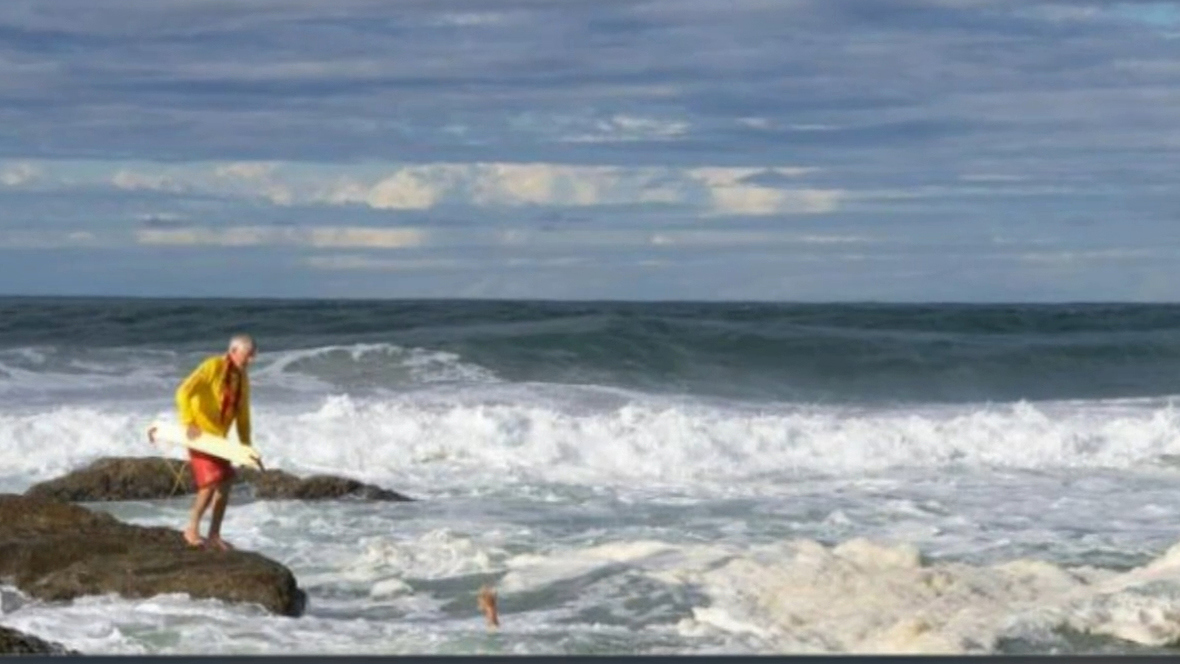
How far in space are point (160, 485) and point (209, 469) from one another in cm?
412

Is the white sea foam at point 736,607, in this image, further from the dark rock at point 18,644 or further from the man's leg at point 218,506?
the dark rock at point 18,644

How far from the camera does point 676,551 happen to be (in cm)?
1597

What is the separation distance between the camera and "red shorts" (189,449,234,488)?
627 inches

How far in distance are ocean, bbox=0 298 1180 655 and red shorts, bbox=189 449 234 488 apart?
2.35 feet

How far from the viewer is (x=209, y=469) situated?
1594 cm

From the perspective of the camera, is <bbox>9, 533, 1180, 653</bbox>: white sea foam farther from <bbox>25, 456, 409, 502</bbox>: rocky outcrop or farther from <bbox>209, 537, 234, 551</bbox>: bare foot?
<bbox>25, 456, 409, 502</bbox>: rocky outcrop

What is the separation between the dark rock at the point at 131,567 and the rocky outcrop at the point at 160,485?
455 cm

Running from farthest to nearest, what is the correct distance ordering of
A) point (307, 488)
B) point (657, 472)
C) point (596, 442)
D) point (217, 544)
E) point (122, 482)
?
point (596, 442), point (657, 472), point (122, 482), point (307, 488), point (217, 544)

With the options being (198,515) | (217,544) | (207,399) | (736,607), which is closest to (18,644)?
(736,607)

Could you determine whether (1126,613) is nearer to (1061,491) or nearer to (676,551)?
(676,551)

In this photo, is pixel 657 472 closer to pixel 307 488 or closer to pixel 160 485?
pixel 307 488

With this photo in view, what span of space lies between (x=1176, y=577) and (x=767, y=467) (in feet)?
35.0

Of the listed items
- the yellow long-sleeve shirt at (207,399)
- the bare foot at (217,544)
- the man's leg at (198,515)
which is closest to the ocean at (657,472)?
the bare foot at (217,544)

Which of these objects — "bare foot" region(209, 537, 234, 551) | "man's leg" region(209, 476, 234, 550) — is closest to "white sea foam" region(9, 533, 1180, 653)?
"bare foot" region(209, 537, 234, 551)
